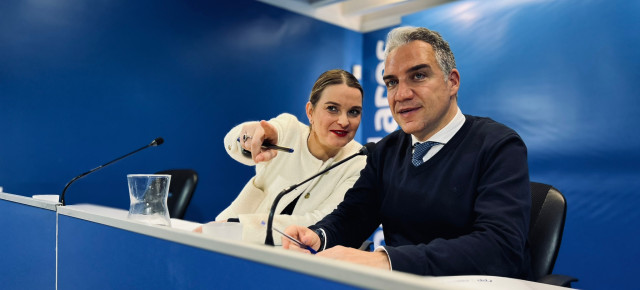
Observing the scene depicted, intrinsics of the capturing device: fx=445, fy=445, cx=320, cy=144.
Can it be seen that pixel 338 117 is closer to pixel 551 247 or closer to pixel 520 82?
pixel 551 247

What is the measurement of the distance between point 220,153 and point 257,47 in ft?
3.41

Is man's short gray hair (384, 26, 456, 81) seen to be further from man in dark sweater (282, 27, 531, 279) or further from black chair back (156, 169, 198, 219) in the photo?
black chair back (156, 169, 198, 219)

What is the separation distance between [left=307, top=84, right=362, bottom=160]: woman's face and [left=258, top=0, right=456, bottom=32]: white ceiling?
2613 mm

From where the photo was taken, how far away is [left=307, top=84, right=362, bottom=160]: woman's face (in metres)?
1.83

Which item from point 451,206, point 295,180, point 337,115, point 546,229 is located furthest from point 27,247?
point 546,229

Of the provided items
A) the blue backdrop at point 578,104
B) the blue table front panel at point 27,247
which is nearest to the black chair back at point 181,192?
the blue table front panel at point 27,247

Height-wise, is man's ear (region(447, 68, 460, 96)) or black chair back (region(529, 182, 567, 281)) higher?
man's ear (region(447, 68, 460, 96))

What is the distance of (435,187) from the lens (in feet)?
4.07

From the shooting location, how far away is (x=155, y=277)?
824 millimetres

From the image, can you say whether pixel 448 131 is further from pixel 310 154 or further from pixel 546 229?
pixel 310 154

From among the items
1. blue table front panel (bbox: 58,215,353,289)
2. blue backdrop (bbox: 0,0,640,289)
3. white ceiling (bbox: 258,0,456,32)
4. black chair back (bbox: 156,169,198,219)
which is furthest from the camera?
white ceiling (bbox: 258,0,456,32)

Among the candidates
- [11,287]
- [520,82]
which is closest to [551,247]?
[11,287]

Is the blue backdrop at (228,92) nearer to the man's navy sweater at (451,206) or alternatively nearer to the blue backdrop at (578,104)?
the blue backdrop at (578,104)

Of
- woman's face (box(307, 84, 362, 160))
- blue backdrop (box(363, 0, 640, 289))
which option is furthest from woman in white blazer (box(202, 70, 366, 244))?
blue backdrop (box(363, 0, 640, 289))
